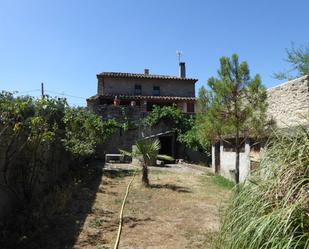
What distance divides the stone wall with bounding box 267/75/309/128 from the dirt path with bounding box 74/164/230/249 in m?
2.72

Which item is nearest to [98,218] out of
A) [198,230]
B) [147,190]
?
[198,230]

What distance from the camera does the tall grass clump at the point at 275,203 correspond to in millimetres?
3111

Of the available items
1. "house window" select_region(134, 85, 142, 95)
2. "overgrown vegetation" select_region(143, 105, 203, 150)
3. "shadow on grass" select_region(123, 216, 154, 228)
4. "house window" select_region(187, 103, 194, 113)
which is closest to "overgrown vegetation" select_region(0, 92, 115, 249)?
"shadow on grass" select_region(123, 216, 154, 228)

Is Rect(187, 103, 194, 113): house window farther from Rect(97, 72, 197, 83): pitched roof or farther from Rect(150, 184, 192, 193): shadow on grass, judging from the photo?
Rect(150, 184, 192, 193): shadow on grass

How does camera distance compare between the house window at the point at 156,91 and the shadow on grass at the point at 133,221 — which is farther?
the house window at the point at 156,91

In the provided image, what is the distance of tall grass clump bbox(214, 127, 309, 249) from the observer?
3.11m

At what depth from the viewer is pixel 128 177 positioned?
15.1 m

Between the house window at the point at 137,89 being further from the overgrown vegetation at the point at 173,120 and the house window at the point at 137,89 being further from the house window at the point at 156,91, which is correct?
the overgrown vegetation at the point at 173,120

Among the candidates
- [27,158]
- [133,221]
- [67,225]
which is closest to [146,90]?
[27,158]

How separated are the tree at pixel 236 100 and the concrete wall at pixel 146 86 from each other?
24.7 metres

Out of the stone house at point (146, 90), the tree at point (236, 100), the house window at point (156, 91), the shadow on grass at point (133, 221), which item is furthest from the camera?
the house window at point (156, 91)

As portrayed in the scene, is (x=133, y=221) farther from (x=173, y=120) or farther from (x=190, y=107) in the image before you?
(x=190, y=107)

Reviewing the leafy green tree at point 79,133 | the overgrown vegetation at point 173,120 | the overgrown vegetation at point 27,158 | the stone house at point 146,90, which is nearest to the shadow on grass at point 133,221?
the overgrown vegetation at point 27,158

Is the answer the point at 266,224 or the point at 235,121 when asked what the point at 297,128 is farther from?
the point at 235,121
